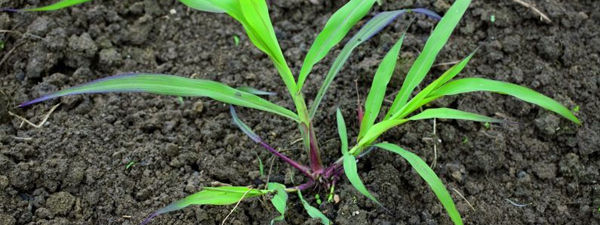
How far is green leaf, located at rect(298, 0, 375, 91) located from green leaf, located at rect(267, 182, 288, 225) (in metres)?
0.28

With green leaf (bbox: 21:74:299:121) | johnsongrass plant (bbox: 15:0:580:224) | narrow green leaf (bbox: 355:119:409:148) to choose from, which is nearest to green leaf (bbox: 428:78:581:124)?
johnsongrass plant (bbox: 15:0:580:224)

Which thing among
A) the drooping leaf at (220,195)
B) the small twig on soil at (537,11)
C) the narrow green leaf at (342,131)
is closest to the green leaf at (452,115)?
the narrow green leaf at (342,131)

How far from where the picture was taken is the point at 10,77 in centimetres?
185

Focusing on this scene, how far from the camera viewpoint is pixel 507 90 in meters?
1.37

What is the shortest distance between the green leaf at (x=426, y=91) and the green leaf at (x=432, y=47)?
0.06m

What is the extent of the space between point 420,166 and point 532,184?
19.0 inches

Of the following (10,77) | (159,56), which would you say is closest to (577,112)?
(159,56)

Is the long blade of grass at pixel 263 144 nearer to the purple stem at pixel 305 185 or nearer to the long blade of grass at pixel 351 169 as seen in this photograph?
the purple stem at pixel 305 185

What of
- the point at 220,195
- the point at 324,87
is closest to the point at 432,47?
the point at 324,87

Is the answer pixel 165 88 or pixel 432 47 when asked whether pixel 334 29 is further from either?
pixel 165 88

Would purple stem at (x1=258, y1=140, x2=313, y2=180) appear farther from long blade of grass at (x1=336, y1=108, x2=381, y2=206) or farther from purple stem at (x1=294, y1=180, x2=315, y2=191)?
long blade of grass at (x1=336, y1=108, x2=381, y2=206)

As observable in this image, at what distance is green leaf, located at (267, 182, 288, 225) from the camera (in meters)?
1.40

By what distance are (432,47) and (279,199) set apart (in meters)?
0.52

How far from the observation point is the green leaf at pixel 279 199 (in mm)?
1397
